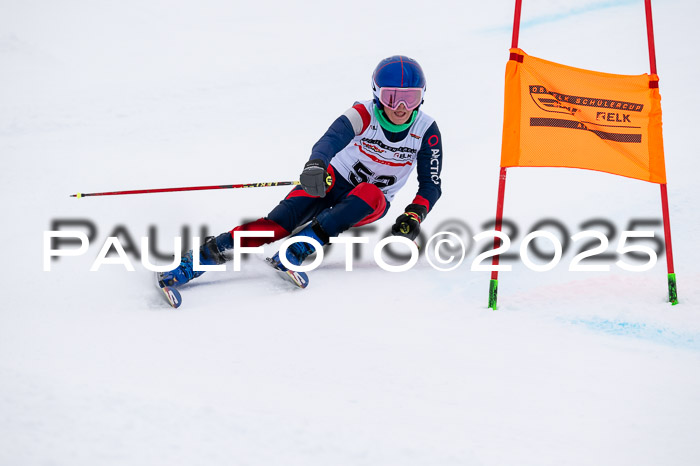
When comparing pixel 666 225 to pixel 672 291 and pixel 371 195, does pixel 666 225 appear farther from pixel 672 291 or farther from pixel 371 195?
pixel 371 195

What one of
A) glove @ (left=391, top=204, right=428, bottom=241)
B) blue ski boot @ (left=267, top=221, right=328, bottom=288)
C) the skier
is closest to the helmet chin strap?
the skier

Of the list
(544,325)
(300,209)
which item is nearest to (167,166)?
(300,209)

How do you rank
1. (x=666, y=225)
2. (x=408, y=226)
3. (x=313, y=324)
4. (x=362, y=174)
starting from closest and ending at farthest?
1. (x=313, y=324)
2. (x=666, y=225)
3. (x=408, y=226)
4. (x=362, y=174)

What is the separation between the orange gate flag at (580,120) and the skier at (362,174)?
591 millimetres

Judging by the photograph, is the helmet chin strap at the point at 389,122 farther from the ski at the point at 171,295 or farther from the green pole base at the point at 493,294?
the ski at the point at 171,295

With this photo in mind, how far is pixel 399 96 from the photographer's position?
3.46m

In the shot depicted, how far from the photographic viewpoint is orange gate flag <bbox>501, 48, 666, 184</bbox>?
3.10 m

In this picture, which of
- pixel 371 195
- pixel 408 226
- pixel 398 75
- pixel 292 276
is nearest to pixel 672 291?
pixel 408 226

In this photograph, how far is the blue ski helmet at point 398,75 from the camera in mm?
3439

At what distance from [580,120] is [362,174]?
1262 mm

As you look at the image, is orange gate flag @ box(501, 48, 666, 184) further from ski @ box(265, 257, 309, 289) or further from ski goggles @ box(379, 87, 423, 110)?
ski @ box(265, 257, 309, 289)

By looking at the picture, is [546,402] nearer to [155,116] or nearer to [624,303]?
[624,303]

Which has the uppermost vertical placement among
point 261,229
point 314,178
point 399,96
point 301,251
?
point 399,96

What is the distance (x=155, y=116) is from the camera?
6934 millimetres
